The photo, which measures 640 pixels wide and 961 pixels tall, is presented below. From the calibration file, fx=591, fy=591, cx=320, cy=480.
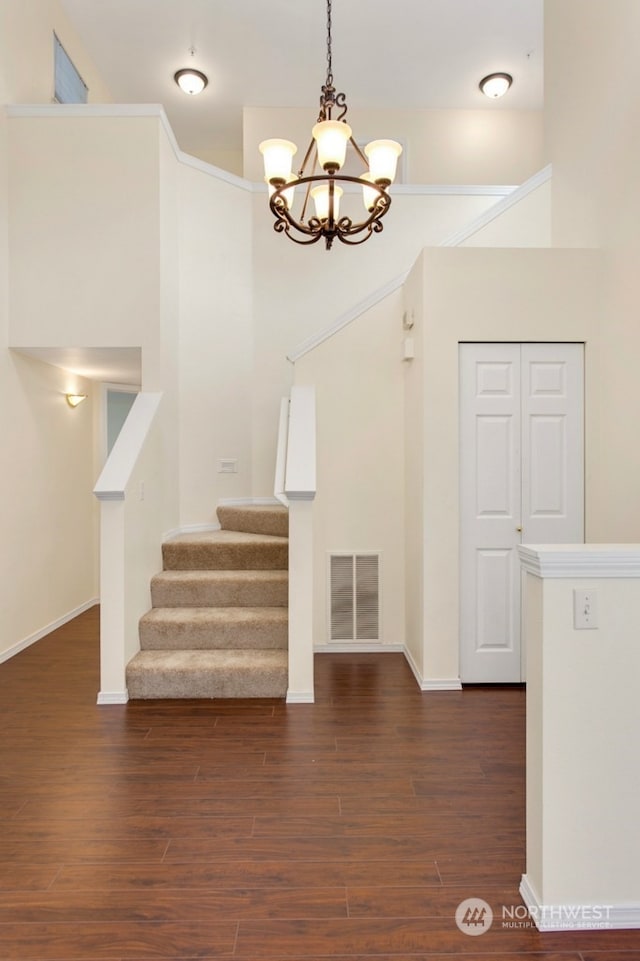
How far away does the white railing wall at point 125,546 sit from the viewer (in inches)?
141

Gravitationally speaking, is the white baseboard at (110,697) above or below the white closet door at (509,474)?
below

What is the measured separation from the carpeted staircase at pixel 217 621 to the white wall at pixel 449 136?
4.48 meters

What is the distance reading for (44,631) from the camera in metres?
5.09

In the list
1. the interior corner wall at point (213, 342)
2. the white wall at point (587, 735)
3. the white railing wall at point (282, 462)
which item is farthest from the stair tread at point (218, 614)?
the white wall at point (587, 735)

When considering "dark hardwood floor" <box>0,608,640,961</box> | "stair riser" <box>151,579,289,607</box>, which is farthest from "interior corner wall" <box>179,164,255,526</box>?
"dark hardwood floor" <box>0,608,640,961</box>

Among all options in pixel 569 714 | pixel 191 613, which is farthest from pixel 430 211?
pixel 569 714

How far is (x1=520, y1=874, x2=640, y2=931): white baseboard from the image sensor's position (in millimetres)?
1808

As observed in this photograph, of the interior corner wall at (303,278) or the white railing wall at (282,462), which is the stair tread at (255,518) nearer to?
the white railing wall at (282,462)

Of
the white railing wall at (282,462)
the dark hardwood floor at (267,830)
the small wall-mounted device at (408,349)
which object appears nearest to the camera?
the dark hardwood floor at (267,830)

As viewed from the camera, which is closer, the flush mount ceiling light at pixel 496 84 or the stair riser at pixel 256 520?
the stair riser at pixel 256 520

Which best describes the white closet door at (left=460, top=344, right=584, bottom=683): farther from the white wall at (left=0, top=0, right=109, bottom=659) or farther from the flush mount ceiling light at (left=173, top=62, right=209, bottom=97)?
the flush mount ceiling light at (left=173, top=62, right=209, bottom=97)

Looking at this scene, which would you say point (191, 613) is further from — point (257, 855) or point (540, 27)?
point (540, 27)

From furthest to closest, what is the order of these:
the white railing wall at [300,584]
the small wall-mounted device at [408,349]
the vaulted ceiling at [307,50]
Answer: the vaulted ceiling at [307,50], the small wall-mounted device at [408,349], the white railing wall at [300,584]

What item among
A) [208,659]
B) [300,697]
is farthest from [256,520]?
[300,697]
